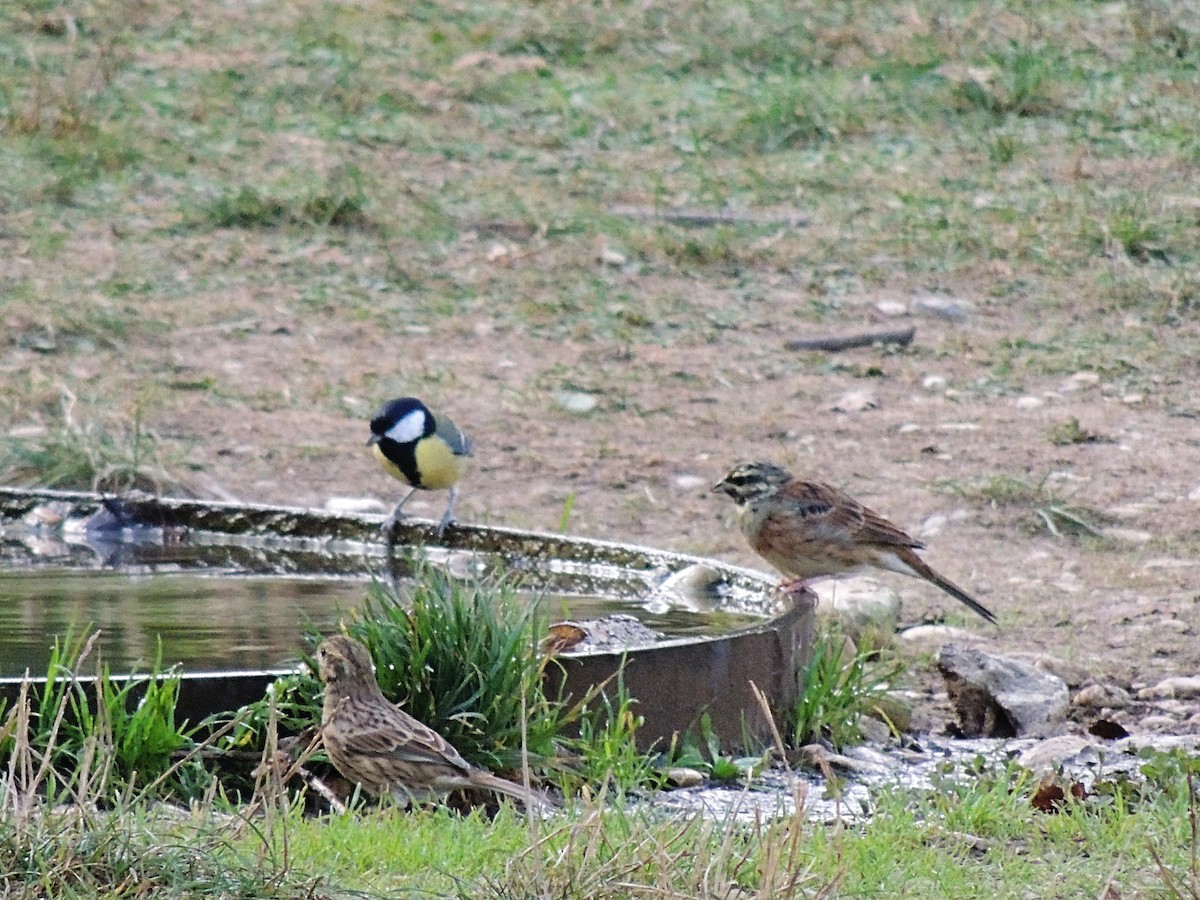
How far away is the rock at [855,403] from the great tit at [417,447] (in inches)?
89.9

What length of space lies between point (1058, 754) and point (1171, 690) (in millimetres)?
1202

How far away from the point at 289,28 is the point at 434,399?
21.1 feet

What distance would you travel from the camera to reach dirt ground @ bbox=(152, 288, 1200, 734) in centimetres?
834

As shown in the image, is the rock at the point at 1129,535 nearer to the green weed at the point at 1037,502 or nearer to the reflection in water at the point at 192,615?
the green weed at the point at 1037,502

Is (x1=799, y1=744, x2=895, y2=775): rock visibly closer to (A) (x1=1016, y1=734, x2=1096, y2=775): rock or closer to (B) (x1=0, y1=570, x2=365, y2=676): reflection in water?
(A) (x1=1016, y1=734, x2=1096, y2=775): rock

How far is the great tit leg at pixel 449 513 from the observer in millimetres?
8000

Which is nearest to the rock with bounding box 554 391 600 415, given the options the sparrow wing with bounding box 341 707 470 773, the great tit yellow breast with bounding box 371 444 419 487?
the great tit yellow breast with bounding box 371 444 419 487

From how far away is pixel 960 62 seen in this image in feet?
50.7

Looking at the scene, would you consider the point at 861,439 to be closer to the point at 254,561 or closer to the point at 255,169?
the point at 254,561

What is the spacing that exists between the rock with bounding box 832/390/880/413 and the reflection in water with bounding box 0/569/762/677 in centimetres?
367

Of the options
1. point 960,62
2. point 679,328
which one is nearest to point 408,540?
point 679,328

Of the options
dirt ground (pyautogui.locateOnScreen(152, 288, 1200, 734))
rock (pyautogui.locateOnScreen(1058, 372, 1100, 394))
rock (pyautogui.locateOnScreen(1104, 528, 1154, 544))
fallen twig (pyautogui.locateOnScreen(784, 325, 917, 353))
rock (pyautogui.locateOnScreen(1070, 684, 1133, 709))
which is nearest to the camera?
rock (pyautogui.locateOnScreen(1070, 684, 1133, 709))

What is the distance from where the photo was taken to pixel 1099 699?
6.96 meters

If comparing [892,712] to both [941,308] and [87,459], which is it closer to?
[87,459]
